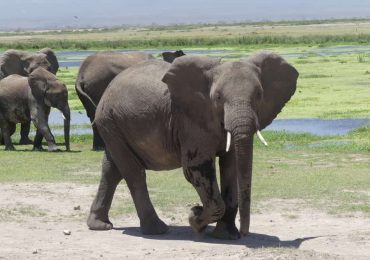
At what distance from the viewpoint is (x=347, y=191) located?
547 inches

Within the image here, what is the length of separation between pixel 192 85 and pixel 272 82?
2.86 feet

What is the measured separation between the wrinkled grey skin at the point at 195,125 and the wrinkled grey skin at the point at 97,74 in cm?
958

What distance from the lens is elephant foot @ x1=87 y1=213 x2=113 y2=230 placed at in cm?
1159

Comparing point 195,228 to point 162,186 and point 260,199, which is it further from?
point 162,186

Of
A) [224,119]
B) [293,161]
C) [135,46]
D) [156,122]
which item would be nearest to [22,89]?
[293,161]

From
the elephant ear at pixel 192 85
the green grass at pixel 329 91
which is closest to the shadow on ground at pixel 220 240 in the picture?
the elephant ear at pixel 192 85

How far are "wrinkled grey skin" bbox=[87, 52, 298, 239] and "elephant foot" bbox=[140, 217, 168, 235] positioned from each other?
12mm

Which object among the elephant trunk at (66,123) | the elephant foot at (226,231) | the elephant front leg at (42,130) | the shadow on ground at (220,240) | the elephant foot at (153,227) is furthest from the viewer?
the elephant front leg at (42,130)

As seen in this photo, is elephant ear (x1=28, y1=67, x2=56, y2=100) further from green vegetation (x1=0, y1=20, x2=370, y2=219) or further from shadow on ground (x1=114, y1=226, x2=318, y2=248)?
shadow on ground (x1=114, y1=226, x2=318, y2=248)

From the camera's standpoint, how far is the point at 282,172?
52.9ft

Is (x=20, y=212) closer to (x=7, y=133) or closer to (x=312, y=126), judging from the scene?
(x=7, y=133)

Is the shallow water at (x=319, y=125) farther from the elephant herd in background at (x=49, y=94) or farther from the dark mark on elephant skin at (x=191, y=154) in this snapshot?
the dark mark on elephant skin at (x=191, y=154)

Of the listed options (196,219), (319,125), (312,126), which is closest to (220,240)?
(196,219)

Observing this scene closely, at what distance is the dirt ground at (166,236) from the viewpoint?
9875mm
